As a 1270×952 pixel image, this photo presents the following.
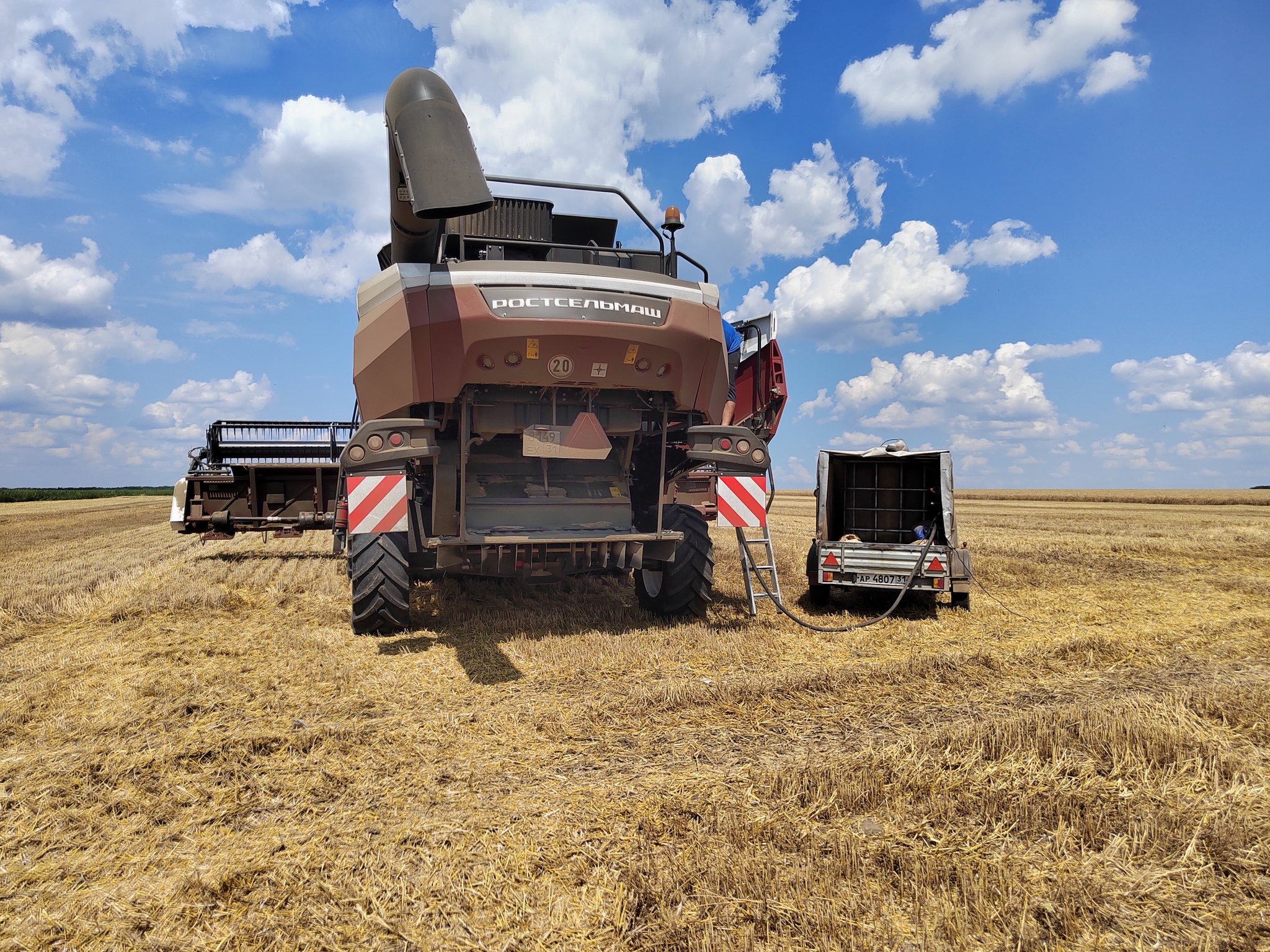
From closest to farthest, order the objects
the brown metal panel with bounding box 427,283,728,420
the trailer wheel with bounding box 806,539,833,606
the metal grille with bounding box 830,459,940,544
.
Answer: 1. the brown metal panel with bounding box 427,283,728,420
2. the trailer wheel with bounding box 806,539,833,606
3. the metal grille with bounding box 830,459,940,544

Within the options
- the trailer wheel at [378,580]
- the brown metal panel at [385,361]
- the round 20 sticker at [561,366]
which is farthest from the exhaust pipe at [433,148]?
the trailer wheel at [378,580]

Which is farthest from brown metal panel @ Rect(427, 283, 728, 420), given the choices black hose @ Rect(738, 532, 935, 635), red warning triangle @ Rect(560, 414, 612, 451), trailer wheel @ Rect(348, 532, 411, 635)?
black hose @ Rect(738, 532, 935, 635)

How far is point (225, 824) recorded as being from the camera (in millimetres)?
2652

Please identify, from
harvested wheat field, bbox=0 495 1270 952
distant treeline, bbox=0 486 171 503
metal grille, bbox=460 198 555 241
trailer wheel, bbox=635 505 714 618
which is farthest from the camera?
distant treeline, bbox=0 486 171 503

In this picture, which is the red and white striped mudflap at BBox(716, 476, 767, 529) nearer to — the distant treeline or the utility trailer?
the utility trailer

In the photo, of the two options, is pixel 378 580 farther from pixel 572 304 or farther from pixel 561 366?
pixel 572 304

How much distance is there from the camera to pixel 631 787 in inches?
113

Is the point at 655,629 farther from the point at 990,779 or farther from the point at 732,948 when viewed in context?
the point at 732,948

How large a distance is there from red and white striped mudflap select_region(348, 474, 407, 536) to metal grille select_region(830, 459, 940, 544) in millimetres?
5144

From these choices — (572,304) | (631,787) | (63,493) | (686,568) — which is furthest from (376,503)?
(63,493)

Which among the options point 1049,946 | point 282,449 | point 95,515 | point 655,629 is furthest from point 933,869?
point 95,515

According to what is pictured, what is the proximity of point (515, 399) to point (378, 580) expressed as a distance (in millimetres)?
1756

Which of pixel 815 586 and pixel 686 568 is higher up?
pixel 686 568

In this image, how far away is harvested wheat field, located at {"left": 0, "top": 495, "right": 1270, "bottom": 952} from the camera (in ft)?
A: 6.67
